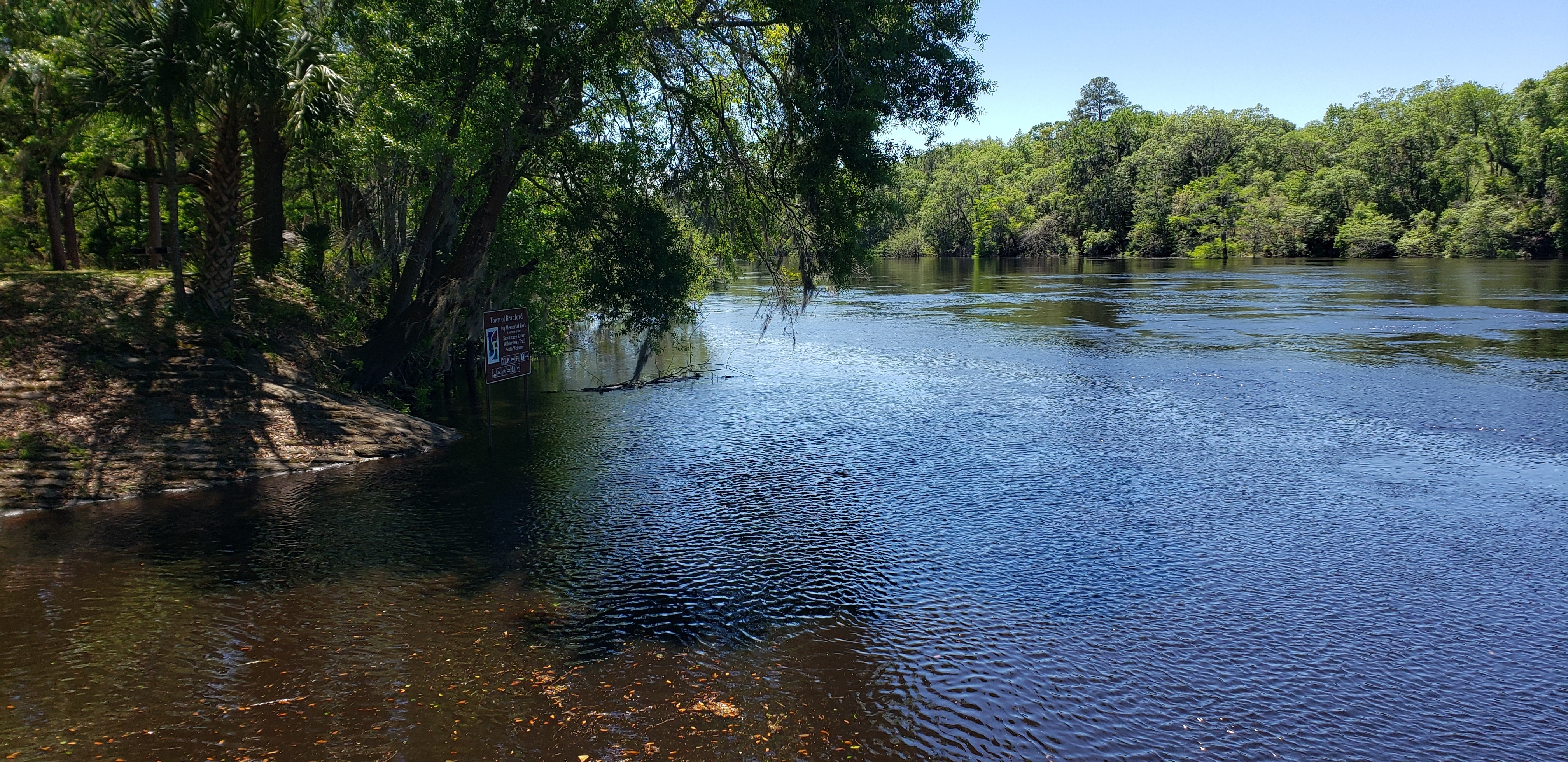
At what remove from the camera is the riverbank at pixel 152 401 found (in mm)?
11688

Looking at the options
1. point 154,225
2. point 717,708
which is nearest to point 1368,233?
point 154,225

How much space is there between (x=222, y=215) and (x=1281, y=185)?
90.8m

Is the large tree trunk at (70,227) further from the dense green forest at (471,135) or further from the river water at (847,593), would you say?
the river water at (847,593)

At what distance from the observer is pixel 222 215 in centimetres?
1425

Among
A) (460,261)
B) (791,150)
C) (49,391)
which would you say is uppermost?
(791,150)

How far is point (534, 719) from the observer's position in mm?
6305

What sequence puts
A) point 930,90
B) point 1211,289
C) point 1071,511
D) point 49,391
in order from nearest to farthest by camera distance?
1. point 1071,511
2. point 49,391
3. point 930,90
4. point 1211,289

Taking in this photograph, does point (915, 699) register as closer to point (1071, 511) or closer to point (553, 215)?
point (1071, 511)

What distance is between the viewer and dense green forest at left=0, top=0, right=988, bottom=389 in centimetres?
1270

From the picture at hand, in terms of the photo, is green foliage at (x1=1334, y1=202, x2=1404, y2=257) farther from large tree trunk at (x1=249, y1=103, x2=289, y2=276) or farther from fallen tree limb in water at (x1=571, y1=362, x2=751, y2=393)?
large tree trunk at (x1=249, y1=103, x2=289, y2=276)

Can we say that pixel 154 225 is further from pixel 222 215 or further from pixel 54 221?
pixel 222 215

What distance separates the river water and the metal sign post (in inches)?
48.6

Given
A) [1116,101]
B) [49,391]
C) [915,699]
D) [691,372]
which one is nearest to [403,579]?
[915,699]

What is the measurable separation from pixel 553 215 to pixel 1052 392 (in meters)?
11.4
